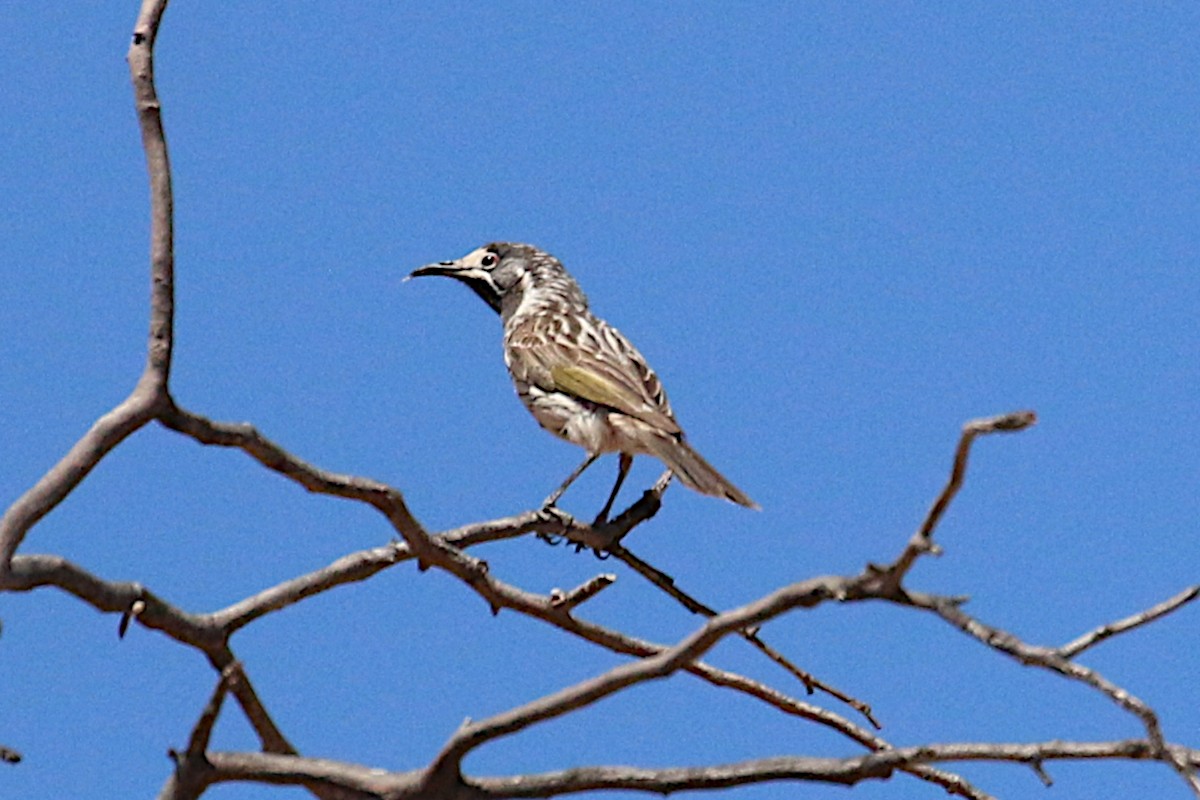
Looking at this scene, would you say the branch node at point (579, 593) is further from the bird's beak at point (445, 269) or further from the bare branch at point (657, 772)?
the bird's beak at point (445, 269)

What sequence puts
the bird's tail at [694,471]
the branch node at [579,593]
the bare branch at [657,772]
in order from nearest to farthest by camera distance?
the bare branch at [657,772], the branch node at [579,593], the bird's tail at [694,471]

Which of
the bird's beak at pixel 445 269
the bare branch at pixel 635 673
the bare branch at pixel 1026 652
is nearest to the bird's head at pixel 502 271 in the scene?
the bird's beak at pixel 445 269

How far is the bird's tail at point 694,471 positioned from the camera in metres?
7.36

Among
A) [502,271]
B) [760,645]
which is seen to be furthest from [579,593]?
[502,271]

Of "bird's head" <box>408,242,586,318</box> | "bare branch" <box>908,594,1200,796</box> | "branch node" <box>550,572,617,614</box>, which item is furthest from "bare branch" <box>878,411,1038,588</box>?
"bird's head" <box>408,242,586,318</box>

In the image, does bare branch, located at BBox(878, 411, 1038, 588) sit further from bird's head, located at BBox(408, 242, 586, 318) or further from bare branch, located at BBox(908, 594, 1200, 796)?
bird's head, located at BBox(408, 242, 586, 318)

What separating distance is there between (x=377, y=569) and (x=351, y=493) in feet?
2.21

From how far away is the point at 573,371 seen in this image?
8.55 meters

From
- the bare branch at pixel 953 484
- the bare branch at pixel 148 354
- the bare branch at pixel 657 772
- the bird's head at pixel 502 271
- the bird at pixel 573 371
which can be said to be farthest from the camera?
the bird's head at pixel 502 271

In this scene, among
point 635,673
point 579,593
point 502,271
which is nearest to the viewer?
point 635,673

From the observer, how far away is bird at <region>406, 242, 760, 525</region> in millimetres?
7809

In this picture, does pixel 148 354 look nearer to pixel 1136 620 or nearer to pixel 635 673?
pixel 635 673

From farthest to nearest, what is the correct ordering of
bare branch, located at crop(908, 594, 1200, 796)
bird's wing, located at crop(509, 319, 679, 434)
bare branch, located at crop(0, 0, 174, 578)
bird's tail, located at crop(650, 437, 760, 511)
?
bird's wing, located at crop(509, 319, 679, 434) → bird's tail, located at crop(650, 437, 760, 511) → bare branch, located at crop(0, 0, 174, 578) → bare branch, located at crop(908, 594, 1200, 796)

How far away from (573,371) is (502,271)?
1.86 meters
